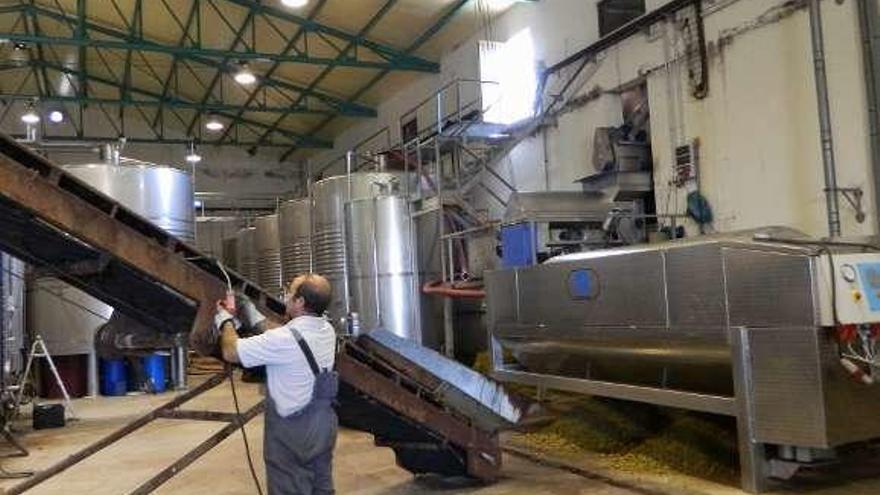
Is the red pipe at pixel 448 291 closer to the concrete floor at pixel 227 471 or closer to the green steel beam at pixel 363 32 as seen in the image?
the concrete floor at pixel 227 471

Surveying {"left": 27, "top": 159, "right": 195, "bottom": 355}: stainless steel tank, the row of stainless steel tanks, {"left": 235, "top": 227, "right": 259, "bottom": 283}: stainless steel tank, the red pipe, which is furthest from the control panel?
{"left": 235, "top": 227, "right": 259, "bottom": 283}: stainless steel tank

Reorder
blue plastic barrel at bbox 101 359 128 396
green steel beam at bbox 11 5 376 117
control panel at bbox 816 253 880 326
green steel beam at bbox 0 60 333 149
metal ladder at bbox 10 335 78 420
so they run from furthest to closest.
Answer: green steel beam at bbox 0 60 333 149 < green steel beam at bbox 11 5 376 117 < blue plastic barrel at bbox 101 359 128 396 < metal ladder at bbox 10 335 78 420 < control panel at bbox 816 253 880 326

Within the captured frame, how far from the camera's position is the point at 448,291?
33.0ft

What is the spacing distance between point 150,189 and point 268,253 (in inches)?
152

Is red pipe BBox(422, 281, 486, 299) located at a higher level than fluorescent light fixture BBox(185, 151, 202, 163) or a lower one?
lower

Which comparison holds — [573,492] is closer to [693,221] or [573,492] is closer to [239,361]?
[239,361]

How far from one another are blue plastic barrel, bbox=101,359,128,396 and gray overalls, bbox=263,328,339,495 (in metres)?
9.36

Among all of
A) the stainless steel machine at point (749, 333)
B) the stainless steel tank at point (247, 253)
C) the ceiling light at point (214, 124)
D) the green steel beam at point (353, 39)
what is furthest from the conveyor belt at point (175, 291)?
the ceiling light at point (214, 124)

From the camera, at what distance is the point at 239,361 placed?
3617 mm

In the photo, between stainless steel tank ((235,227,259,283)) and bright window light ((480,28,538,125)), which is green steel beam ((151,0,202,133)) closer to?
stainless steel tank ((235,227,259,283))

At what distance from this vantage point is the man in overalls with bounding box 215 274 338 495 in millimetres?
3615

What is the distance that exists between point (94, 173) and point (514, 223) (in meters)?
6.51

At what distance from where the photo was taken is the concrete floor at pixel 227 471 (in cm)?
519

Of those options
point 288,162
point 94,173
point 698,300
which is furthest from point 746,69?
point 288,162
